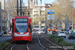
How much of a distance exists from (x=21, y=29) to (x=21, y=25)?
0.53 metres

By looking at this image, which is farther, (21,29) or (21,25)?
(21,25)

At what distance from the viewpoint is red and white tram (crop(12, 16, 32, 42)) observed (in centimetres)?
2311

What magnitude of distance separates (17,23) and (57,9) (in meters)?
48.6

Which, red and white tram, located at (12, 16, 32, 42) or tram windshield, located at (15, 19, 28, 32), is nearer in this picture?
red and white tram, located at (12, 16, 32, 42)

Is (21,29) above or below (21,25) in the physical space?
below

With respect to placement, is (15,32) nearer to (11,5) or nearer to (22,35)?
(22,35)

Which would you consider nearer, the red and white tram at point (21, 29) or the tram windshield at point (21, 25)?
the red and white tram at point (21, 29)

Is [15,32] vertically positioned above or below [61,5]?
below

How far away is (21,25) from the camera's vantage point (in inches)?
922

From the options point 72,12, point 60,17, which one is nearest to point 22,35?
point 72,12

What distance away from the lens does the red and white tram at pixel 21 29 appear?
2311 cm

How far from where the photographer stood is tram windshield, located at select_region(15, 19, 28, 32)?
Result: 23.2 metres

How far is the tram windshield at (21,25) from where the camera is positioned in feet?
76.3

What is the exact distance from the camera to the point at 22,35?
75.8ft
